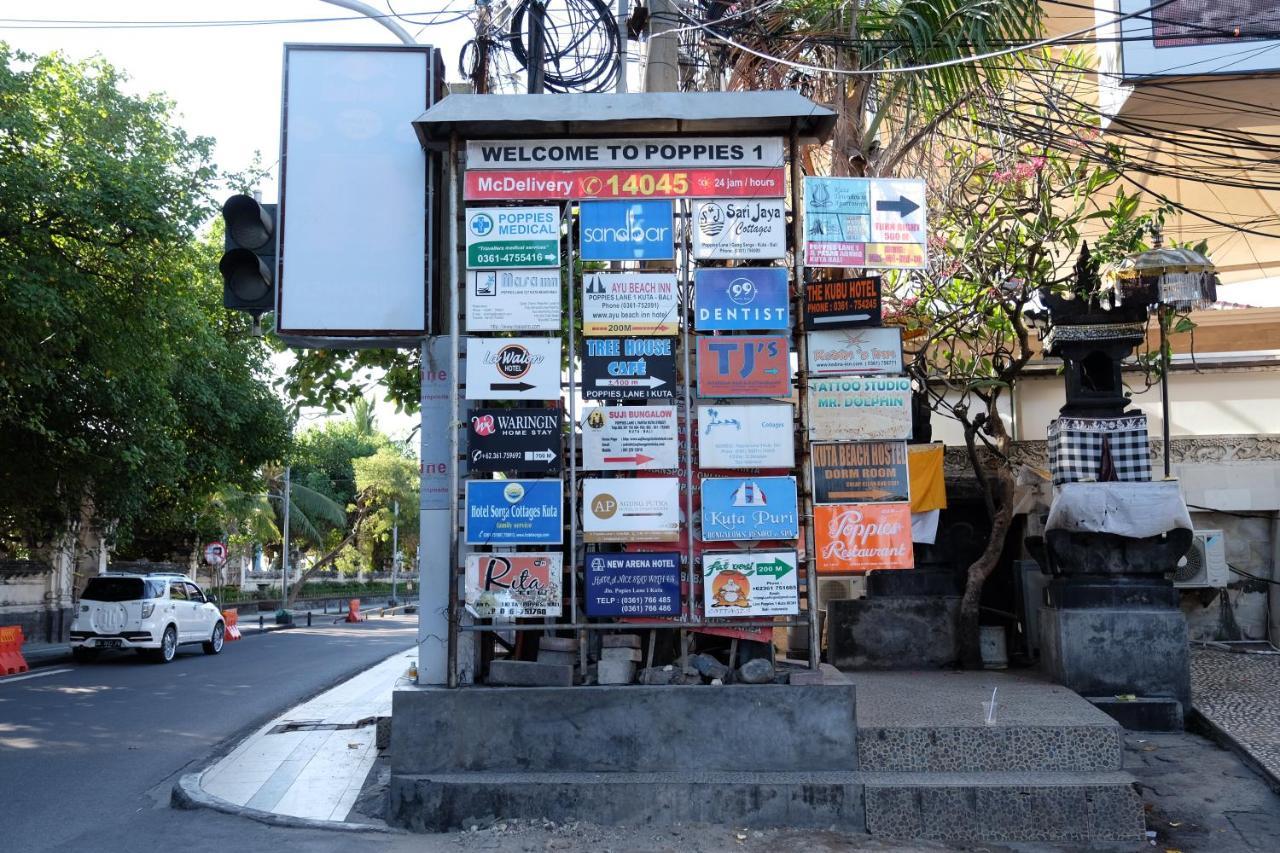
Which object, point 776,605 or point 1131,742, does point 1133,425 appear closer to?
point 1131,742

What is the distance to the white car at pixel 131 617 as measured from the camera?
65.2 ft

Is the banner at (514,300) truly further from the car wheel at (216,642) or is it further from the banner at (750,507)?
the car wheel at (216,642)

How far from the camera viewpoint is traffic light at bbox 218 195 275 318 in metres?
7.31

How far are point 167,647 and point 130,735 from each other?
10388mm

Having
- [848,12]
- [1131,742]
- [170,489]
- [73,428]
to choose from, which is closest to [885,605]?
[1131,742]

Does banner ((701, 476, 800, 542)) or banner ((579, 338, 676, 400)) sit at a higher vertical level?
banner ((579, 338, 676, 400))

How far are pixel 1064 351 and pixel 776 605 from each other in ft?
14.2

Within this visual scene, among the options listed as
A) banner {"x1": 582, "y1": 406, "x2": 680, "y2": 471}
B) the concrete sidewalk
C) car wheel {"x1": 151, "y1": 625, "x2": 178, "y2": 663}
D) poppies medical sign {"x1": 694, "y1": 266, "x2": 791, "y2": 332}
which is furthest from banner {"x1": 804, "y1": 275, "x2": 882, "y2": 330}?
car wheel {"x1": 151, "y1": 625, "x2": 178, "y2": 663}

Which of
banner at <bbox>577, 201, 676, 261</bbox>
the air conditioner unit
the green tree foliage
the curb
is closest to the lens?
the curb

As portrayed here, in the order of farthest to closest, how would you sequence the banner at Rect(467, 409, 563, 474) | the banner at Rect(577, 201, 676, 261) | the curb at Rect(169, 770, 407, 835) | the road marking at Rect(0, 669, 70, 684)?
the road marking at Rect(0, 669, 70, 684)
the banner at Rect(577, 201, 676, 261)
the banner at Rect(467, 409, 563, 474)
the curb at Rect(169, 770, 407, 835)

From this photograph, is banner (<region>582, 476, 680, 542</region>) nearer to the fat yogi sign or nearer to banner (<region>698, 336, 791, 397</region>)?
banner (<region>698, 336, 791, 397</region>)

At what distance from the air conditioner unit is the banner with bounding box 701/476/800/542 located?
683 cm

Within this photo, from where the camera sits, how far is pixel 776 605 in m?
7.00

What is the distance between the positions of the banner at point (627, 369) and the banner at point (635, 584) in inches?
42.7
